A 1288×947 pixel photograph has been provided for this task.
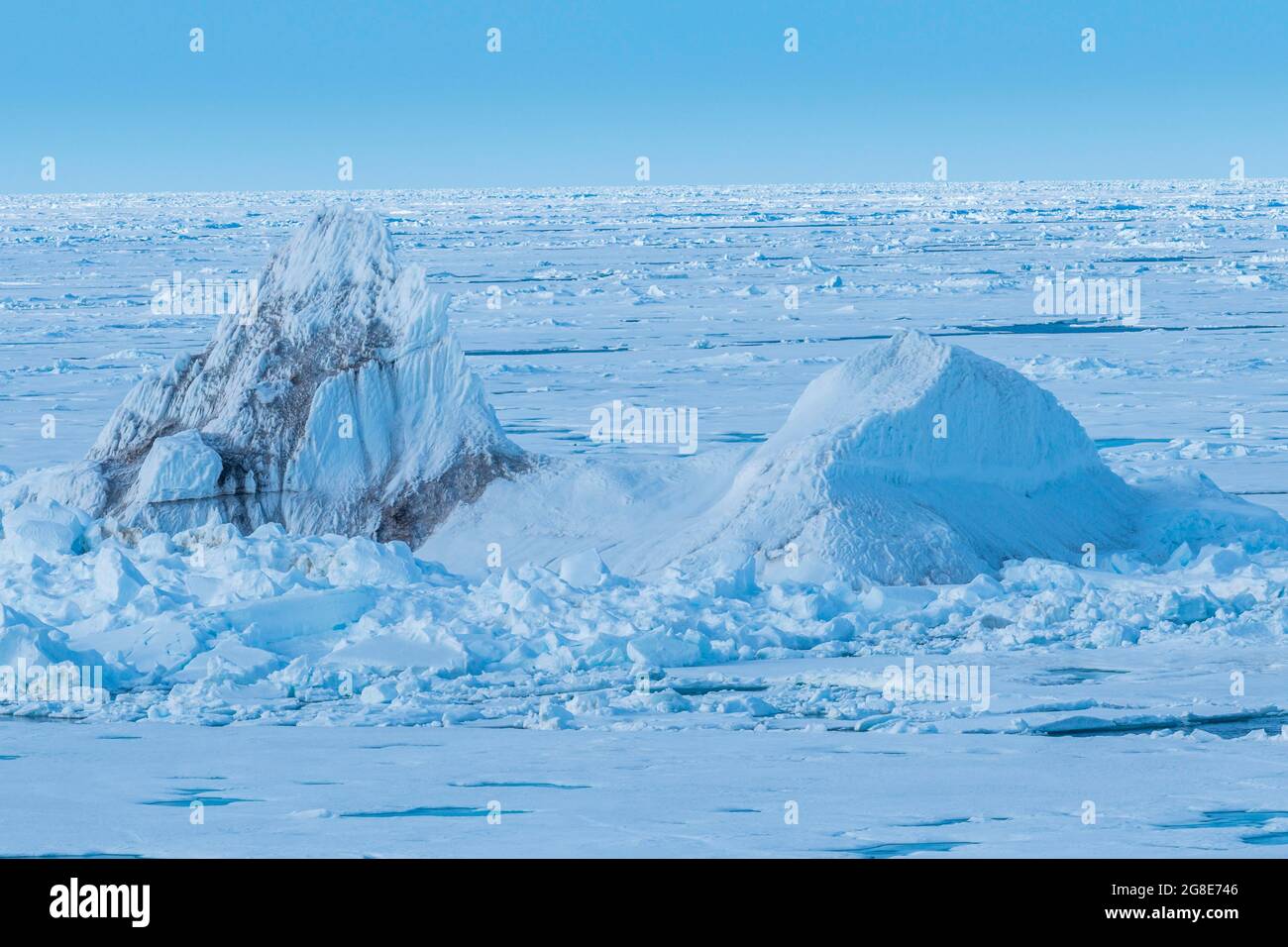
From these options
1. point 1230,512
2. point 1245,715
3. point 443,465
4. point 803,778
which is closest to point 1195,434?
point 1230,512

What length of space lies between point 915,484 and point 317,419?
9.73 feet

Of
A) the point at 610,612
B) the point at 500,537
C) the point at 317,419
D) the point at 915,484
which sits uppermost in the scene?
the point at 317,419

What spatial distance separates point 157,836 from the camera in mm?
4391

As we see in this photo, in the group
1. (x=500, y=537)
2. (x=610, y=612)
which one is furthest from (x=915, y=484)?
(x=500, y=537)

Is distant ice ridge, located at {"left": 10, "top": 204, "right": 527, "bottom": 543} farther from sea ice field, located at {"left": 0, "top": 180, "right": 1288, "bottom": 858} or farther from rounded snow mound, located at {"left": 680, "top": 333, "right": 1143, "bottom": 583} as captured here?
rounded snow mound, located at {"left": 680, "top": 333, "right": 1143, "bottom": 583}

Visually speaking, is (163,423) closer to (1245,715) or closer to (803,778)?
(803,778)

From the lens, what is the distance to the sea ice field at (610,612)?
15.3 feet

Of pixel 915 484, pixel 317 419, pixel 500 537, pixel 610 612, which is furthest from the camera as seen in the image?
pixel 317 419

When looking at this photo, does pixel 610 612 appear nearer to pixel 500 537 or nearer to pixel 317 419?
pixel 500 537

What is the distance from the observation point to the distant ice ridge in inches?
334

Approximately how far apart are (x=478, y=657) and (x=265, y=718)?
902 mm

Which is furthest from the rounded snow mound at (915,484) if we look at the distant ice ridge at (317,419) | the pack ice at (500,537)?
the distant ice ridge at (317,419)

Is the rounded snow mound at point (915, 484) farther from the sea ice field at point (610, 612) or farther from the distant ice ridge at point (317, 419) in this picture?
the distant ice ridge at point (317, 419)

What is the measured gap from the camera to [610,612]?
22.4 ft
